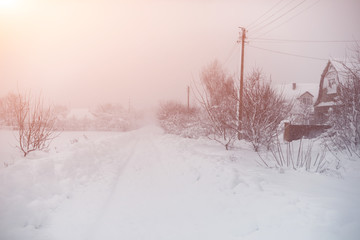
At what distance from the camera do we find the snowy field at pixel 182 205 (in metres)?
2.77

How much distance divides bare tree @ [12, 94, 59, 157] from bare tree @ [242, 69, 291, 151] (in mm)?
8088

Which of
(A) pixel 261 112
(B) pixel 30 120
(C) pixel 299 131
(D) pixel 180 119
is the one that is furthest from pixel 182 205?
(D) pixel 180 119

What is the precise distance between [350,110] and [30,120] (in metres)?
11.5

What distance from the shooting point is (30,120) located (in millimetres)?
7125

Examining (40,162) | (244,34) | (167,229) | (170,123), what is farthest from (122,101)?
(167,229)

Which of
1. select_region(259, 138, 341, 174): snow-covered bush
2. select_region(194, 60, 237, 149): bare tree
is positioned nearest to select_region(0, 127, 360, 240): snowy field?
select_region(259, 138, 341, 174): snow-covered bush

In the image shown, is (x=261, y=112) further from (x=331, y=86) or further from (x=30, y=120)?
(x=30, y=120)

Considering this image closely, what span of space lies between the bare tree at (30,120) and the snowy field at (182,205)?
233 cm

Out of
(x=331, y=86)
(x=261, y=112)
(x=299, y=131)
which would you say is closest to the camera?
(x=261, y=112)

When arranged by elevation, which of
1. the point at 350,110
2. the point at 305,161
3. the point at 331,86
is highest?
the point at 331,86

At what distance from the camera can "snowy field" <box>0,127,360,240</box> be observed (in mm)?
2766

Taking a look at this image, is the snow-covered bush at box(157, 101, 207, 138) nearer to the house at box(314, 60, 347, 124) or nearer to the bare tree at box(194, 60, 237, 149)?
the bare tree at box(194, 60, 237, 149)

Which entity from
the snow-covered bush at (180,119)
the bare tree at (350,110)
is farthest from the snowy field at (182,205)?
the snow-covered bush at (180,119)

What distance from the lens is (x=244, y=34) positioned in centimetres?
1133
